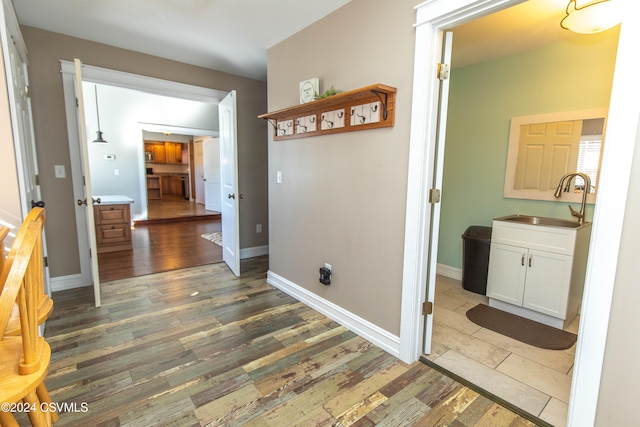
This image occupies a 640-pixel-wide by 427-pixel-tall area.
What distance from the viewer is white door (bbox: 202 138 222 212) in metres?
7.77

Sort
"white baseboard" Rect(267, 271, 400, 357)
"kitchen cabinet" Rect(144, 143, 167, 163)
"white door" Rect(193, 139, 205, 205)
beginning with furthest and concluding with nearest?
"kitchen cabinet" Rect(144, 143, 167, 163) < "white door" Rect(193, 139, 205, 205) < "white baseboard" Rect(267, 271, 400, 357)

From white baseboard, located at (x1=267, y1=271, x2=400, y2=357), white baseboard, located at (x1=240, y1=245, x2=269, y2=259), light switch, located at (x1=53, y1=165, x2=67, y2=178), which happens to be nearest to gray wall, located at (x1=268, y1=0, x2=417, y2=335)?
white baseboard, located at (x1=267, y1=271, x2=400, y2=357)

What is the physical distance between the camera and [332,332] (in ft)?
7.51

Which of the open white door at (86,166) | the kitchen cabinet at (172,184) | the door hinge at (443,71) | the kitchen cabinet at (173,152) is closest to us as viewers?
the door hinge at (443,71)

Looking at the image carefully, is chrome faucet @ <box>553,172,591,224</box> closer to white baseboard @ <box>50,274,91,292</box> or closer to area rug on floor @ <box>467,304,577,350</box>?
area rug on floor @ <box>467,304,577,350</box>

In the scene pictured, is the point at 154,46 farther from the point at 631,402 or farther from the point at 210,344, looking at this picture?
the point at 631,402

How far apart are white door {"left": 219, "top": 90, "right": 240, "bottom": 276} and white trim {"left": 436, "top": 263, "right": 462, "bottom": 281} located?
→ 93.8 inches

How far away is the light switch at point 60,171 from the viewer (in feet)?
9.55

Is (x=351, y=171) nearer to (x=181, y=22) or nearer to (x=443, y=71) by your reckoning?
(x=443, y=71)

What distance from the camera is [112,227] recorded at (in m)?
4.48

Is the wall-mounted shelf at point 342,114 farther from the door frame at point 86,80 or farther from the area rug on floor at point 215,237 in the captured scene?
the area rug on floor at point 215,237

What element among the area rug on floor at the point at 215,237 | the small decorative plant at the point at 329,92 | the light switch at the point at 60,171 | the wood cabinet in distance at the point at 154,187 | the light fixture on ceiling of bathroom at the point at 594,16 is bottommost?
the area rug on floor at the point at 215,237

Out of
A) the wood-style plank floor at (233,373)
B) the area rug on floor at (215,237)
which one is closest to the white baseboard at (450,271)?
the wood-style plank floor at (233,373)

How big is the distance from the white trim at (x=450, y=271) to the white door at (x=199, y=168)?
7489mm
